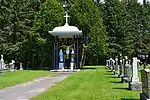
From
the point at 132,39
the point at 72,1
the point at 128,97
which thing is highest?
the point at 72,1

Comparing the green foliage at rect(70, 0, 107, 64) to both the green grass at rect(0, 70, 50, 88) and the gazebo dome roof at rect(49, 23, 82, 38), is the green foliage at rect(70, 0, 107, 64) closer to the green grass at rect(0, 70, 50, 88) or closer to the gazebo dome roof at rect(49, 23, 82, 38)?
the gazebo dome roof at rect(49, 23, 82, 38)

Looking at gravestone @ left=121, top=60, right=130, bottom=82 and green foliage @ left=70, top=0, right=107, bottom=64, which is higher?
green foliage @ left=70, top=0, right=107, bottom=64

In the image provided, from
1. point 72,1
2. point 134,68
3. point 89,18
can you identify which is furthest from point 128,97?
point 72,1

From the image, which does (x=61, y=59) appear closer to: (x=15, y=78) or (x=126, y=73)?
(x=15, y=78)

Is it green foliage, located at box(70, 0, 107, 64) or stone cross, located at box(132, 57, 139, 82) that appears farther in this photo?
green foliage, located at box(70, 0, 107, 64)

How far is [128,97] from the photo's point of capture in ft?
50.1

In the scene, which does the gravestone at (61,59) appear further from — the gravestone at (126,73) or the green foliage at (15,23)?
the gravestone at (126,73)

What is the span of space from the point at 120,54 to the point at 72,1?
11283 mm

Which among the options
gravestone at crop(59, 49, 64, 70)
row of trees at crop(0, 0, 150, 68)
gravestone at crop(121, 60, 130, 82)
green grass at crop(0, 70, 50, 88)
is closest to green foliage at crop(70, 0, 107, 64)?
row of trees at crop(0, 0, 150, 68)

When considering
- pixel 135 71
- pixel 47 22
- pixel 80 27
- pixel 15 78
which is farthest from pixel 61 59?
pixel 135 71

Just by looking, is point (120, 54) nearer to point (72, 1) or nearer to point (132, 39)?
point (132, 39)

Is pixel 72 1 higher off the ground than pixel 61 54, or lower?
higher

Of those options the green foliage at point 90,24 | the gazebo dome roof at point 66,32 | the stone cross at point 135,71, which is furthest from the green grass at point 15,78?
the green foliage at point 90,24

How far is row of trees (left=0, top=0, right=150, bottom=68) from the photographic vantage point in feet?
169
